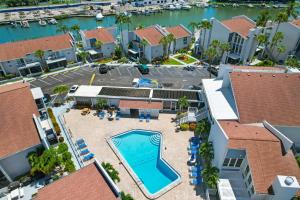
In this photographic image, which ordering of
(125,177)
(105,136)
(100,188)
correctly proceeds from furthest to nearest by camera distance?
1. (105,136)
2. (125,177)
3. (100,188)

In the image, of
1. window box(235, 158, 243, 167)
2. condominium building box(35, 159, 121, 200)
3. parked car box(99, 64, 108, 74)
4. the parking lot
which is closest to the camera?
condominium building box(35, 159, 121, 200)

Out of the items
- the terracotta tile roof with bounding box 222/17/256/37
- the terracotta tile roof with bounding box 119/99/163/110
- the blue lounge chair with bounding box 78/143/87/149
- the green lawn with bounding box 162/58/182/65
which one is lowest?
the blue lounge chair with bounding box 78/143/87/149

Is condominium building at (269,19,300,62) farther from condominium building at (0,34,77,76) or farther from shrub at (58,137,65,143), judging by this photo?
shrub at (58,137,65,143)

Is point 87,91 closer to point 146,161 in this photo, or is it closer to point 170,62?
point 146,161

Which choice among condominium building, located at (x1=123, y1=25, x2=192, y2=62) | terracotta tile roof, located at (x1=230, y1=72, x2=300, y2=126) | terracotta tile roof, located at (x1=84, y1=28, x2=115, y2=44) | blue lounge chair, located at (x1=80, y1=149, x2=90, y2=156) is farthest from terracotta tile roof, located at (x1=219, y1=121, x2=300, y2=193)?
terracotta tile roof, located at (x1=84, y1=28, x2=115, y2=44)

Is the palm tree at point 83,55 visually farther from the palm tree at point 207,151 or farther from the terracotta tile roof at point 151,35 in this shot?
the palm tree at point 207,151

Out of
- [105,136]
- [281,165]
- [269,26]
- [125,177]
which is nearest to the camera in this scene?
[281,165]

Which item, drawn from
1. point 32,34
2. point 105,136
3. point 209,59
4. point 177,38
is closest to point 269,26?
point 209,59

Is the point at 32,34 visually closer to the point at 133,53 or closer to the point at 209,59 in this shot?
the point at 133,53

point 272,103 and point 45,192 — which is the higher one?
point 272,103
